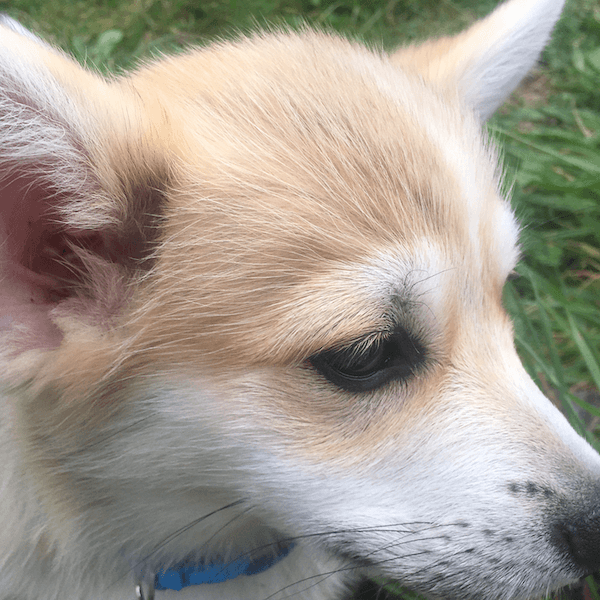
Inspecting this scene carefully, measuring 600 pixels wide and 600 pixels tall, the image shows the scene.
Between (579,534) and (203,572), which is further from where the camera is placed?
(203,572)

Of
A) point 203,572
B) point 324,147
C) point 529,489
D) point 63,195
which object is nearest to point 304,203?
point 324,147

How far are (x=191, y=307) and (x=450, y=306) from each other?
699 millimetres

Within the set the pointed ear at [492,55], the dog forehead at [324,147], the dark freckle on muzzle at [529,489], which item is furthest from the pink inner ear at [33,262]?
the pointed ear at [492,55]

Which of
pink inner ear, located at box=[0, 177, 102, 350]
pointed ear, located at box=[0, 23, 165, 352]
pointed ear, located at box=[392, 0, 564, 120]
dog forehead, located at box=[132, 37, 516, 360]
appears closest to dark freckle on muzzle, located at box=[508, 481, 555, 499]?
dog forehead, located at box=[132, 37, 516, 360]

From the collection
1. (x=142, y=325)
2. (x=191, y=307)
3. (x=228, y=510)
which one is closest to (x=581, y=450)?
(x=228, y=510)

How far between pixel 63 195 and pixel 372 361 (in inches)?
34.6

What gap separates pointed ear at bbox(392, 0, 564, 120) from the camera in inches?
83.4

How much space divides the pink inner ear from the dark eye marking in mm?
673

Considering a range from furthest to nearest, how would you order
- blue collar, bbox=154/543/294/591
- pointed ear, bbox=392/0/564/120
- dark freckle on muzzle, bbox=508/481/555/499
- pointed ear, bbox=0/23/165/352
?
pointed ear, bbox=392/0/564/120 → blue collar, bbox=154/543/294/591 → dark freckle on muzzle, bbox=508/481/555/499 → pointed ear, bbox=0/23/165/352

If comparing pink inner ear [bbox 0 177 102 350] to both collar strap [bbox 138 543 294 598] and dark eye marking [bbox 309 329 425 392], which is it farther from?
collar strap [bbox 138 543 294 598]

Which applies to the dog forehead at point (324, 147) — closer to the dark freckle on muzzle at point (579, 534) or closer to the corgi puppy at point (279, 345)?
the corgi puppy at point (279, 345)

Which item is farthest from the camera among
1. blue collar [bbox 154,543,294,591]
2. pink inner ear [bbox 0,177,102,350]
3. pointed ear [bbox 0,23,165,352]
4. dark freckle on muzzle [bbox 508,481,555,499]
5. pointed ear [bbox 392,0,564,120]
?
pointed ear [bbox 392,0,564,120]

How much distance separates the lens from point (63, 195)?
1.50 metres

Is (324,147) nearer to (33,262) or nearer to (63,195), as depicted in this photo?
(63,195)
